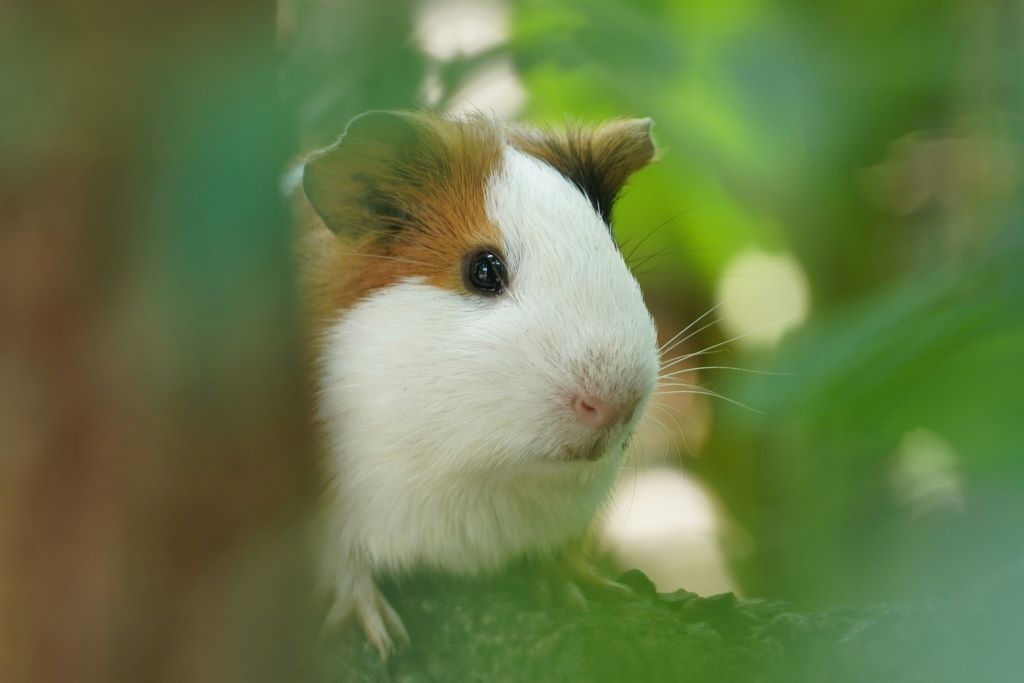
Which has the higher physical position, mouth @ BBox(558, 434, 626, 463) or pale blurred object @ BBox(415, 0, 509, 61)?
pale blurred object @ BBox(415, 0, 509, 61)

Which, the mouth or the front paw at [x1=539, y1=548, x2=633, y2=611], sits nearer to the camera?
the mouth

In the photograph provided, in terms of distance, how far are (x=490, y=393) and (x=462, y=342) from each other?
7cm

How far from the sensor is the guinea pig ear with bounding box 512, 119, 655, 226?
1331 millimetres

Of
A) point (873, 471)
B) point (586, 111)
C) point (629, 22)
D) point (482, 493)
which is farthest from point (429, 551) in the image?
point (873, 471)

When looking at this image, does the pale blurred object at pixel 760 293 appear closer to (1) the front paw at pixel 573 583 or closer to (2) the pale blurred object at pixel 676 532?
(2) the pale blurred object at pixel 676 532

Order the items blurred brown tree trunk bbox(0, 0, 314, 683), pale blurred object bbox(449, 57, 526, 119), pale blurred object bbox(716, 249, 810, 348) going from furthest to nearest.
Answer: pale blurred object bbox(716, 249, 810, 348)
pale blurred object bbox(449, 57, 526, 119)
blurred brown tree trunk bbox(0, 0, 314, 683)

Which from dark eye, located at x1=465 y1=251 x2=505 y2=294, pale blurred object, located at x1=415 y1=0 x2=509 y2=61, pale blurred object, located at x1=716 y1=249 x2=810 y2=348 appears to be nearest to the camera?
pale blurred object, located at x1=415 y1=0 x2=509 y2=61

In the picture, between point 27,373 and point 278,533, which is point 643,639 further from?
point 27,373

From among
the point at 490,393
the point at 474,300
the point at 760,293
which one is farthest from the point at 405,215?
the point at 760,293

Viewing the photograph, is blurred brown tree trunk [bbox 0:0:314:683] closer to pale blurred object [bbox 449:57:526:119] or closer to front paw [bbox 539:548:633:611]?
pale blurred object [bbox 449:57:526:119]

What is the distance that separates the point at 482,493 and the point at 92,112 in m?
0.81

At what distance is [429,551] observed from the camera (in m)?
1.28

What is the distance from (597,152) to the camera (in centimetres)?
135

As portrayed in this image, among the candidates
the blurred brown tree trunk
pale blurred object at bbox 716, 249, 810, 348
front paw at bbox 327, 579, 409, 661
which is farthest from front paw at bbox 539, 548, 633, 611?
the blurred brown tree trunk
